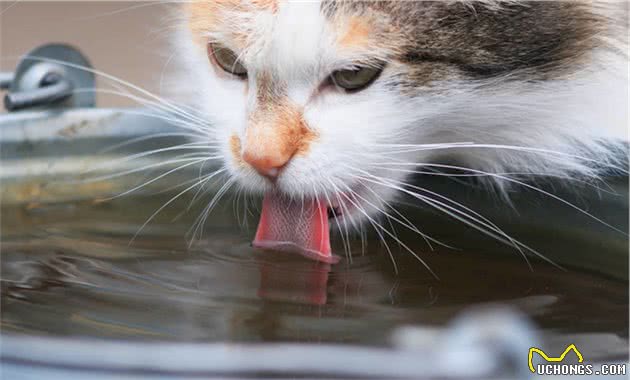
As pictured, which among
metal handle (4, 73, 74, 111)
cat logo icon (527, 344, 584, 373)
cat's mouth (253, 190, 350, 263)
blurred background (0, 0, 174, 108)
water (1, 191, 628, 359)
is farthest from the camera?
blurred background (0, 0, 174, 108)

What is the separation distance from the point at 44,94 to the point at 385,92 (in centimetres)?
59

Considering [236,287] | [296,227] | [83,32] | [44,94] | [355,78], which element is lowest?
[236,287]

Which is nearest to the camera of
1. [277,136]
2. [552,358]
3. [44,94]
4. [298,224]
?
[552,358]

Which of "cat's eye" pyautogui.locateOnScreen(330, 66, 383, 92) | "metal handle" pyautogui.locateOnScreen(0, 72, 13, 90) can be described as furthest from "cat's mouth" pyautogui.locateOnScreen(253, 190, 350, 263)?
"metal handle" pyautogui.locateOnScreen(0, 72, 13, 90)

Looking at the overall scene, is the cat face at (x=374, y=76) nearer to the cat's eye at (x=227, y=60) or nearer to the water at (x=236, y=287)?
the cat's eye at (x=227, y=60)

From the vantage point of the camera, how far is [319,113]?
0.91 metres

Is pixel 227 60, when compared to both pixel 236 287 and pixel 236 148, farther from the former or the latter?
pixel 236 287

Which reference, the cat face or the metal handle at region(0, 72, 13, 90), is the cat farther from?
the metal handle at region(0, 72, 13, 90)

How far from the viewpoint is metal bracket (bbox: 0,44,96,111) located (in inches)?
49.6

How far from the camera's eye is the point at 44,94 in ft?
4.14

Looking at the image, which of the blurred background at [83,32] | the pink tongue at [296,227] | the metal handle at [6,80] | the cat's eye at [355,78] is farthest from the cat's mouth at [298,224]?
the blurred background at [83,32]

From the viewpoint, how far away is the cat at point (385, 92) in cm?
89

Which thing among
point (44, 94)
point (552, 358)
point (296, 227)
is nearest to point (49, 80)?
point (44, 94)

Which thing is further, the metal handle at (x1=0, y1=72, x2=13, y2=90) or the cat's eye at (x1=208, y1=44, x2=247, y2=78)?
the metal handle at (x1=0, y1=72, x2=13, y2=90)
